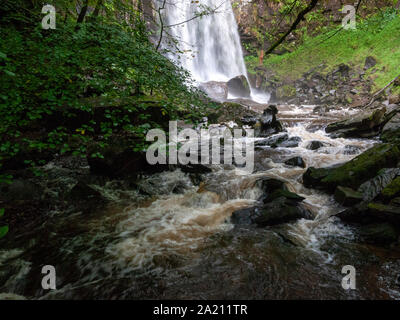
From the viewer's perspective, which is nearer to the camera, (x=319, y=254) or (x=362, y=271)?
(x=362, y=271)

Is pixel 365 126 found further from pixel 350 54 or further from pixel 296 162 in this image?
pixel 350 54

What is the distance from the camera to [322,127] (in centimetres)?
1115

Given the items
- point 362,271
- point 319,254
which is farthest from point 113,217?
point 362,271

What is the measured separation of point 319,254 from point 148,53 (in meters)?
4.48

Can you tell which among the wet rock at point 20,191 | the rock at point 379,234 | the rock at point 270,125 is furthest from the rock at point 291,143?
the wet rock at point 20,191

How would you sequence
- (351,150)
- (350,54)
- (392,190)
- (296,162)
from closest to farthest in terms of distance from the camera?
(392,190) → (296,162) → (351,150) → (350,54)

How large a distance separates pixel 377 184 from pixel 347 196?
1.80ft

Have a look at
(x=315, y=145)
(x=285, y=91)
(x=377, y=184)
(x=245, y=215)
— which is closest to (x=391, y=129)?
(x=315, y=145)

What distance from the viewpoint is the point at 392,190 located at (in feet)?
12.2

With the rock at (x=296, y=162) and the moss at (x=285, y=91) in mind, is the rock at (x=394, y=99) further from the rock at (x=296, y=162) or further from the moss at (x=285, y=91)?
the moss at (x=285, y=91)

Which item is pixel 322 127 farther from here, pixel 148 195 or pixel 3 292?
pixel 3 292

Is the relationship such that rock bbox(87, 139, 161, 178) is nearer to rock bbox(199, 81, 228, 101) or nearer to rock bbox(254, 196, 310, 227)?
rock bbox(254, 196, 310, 227)

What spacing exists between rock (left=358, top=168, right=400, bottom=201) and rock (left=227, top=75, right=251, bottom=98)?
23.1m

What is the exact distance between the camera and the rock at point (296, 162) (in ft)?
23.0
